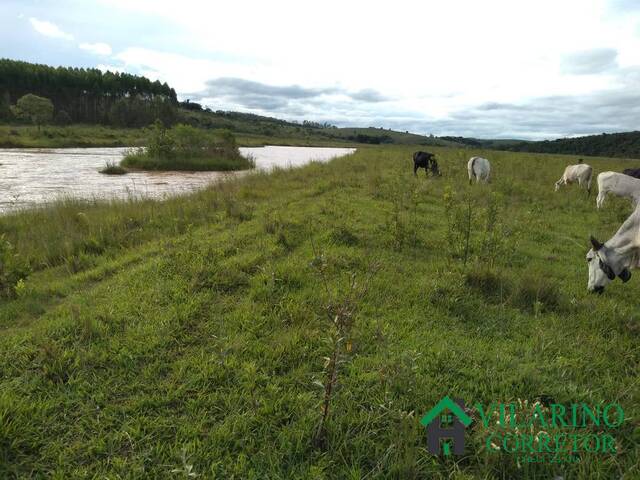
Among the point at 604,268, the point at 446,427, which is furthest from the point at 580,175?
the point at 446,427

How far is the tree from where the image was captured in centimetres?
5625

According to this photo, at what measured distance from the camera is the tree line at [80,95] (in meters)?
72.6

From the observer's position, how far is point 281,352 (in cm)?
339

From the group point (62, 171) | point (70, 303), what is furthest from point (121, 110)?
point (70, 303)

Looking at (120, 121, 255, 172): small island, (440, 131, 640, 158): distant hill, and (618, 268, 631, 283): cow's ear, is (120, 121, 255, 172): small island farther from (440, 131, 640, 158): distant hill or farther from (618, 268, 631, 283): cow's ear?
(440, 131, 640, 158): distant hill

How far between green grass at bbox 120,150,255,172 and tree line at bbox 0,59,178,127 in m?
54.6

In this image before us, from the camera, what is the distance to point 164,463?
2311mm

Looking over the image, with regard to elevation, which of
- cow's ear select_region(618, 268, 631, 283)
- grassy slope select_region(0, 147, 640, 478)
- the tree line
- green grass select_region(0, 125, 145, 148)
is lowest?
grassy slope select_region(0, 147, 640, 478)

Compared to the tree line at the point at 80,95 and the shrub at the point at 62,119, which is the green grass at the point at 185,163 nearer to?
the shrub at the point at 62,119

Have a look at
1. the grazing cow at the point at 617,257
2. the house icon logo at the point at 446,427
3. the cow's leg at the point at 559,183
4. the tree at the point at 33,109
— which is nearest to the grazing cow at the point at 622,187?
the cow's leg at the point at 559,183

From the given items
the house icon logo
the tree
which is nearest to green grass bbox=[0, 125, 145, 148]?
the tree

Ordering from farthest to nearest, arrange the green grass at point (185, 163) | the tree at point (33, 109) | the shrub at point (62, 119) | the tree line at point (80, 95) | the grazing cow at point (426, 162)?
the tree line at point (80, 95)
the shrub at point (62, 119)
the tree at point (33, 109)
the green grass at point (185, 163)
the grazing cow at point (426, 162)

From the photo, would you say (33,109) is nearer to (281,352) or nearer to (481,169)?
(481,169)

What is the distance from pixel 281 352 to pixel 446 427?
1.53 meters
